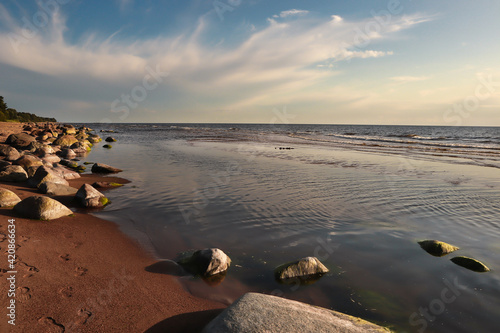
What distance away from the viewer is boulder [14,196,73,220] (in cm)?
714

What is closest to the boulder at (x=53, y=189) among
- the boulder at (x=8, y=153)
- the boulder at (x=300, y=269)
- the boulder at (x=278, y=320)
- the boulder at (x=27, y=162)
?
the boulder at (x=27, y=162)

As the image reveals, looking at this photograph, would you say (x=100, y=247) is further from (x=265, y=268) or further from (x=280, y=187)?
(x=280, y=187)

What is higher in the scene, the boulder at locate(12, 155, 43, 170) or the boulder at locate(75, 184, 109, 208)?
the boulder at locate(12, 155, 43, 170)

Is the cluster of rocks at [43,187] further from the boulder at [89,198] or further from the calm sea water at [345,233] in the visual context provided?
the calm sea water at [345,233]

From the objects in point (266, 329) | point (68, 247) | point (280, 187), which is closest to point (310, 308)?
point (266, 329)

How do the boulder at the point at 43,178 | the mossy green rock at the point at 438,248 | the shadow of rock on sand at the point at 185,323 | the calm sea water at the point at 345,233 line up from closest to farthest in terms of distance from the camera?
the shadow of rock on sand at the point at 185,323 < the calm sea water at the point at 345,233 < the mossy green rock at the point at 438,248 < the boulder at the point at 43,178

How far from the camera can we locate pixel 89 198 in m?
8.88

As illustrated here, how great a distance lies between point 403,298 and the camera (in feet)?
15.4

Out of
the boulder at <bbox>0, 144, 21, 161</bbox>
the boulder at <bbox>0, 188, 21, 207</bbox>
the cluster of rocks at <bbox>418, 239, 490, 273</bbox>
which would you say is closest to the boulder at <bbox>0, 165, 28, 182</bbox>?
the boulder at <bbox>0, 188, 21, 207</bbox>

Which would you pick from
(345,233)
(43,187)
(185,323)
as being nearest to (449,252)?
(345,233)

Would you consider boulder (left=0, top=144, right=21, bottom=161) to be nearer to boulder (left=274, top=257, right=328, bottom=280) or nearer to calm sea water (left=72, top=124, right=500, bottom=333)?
calm sea water (left=72, top=124, right=500, bottom=333)

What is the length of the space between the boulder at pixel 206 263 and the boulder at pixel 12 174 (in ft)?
31.4

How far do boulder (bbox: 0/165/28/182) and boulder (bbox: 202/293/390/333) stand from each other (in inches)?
454

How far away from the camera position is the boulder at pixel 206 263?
5.25 metres
